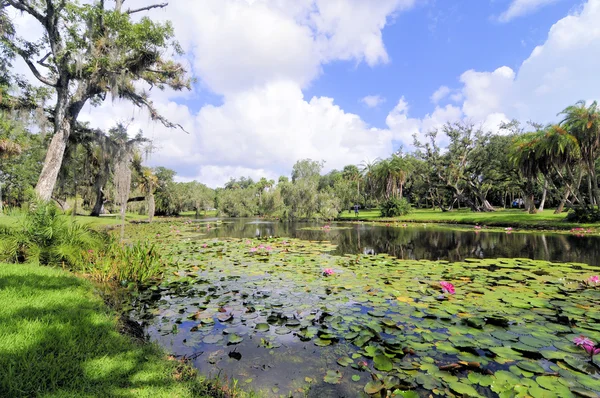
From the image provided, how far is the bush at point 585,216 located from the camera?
754 inches

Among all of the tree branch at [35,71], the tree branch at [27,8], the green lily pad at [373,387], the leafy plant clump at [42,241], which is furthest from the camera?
the tree branch at [35,71]

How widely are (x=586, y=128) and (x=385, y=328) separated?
80.9ft

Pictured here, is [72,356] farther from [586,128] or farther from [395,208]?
[395,208]

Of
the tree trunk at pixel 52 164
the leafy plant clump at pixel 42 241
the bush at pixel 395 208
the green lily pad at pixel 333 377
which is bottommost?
the green lily pad at pixel 333 377

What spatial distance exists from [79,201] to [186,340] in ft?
137

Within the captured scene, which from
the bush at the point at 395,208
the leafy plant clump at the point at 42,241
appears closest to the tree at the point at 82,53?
the leafy plant clump at the point at 42,241

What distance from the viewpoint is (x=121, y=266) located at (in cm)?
625

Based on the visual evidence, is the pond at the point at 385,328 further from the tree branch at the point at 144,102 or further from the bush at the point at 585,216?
the bush at the point at 585,216

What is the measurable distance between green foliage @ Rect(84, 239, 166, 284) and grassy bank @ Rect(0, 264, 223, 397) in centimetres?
206

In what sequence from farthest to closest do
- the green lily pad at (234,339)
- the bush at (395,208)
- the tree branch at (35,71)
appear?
the bush at (395,208)
the tree branch at (35,71)
the green lily pad at (234,339)

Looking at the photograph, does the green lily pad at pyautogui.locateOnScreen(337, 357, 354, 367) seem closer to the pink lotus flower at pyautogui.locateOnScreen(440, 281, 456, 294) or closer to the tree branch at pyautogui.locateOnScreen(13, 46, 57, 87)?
the pink lotus flower at pyautogui.locateOnScreen(440, 281, 456, 294)

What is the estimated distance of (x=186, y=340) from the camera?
3771 mm

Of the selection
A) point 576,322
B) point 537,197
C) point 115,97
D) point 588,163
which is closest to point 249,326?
point 576,322

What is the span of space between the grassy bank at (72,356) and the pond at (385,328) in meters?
0.62
